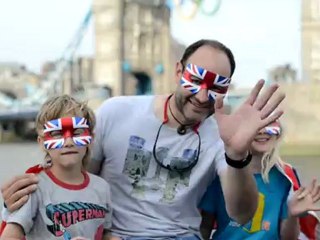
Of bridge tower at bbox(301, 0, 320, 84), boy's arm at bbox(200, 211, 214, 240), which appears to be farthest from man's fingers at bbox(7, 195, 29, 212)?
bridge tower at bbox(301, 0, 320, 84)

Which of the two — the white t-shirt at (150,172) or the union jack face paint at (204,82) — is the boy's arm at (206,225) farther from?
the union jack face paint at (204,82)

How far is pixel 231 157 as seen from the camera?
8.36ft

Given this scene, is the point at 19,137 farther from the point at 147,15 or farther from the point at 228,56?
the point at 228,56

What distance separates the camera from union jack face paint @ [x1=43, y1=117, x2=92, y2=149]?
275cm

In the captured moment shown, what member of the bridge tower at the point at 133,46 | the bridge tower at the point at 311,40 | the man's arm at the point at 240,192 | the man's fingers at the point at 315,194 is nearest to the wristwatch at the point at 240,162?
the man's arm at the point at 240,192

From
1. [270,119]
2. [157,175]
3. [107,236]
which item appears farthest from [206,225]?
[270,119]

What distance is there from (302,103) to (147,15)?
15469 mm

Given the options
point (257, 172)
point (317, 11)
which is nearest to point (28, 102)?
point (317, 11)

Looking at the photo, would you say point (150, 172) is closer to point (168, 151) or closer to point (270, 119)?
point (168, 151)

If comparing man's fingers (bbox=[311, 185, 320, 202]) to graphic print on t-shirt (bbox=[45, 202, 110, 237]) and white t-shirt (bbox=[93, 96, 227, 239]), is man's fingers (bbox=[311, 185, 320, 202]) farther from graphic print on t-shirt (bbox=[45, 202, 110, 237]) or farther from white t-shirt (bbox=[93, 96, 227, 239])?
graphic print on t-shirt (bbox=[45, 202, 110, 237])

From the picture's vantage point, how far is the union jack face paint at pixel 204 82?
284cm

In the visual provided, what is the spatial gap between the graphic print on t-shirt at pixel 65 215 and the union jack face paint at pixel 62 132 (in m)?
0.20

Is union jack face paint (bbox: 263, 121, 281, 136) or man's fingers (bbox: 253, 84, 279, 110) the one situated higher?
man's fingers (bbox: 253, 84, 279, 110)

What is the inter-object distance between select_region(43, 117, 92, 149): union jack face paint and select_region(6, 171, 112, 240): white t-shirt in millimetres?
102
